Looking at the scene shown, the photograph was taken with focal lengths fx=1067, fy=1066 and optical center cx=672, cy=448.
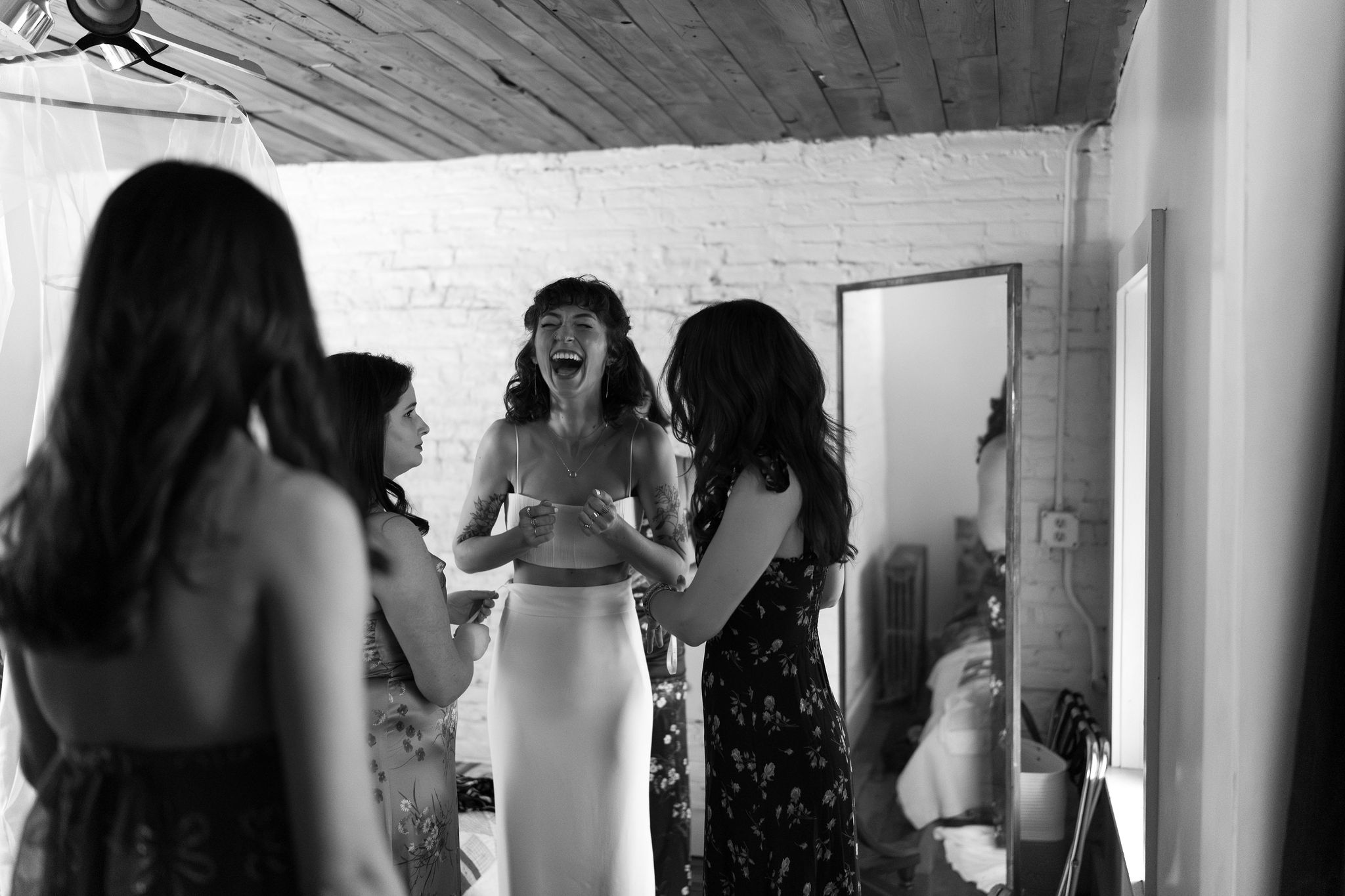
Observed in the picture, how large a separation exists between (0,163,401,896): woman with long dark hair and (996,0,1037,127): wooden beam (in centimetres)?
214

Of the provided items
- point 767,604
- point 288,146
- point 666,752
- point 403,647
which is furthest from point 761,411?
point 288,146

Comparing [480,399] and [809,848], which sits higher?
[480,399]

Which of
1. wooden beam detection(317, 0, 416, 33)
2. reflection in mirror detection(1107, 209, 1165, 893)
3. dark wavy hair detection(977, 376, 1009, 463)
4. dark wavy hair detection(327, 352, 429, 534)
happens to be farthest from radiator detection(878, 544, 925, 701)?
wooden beam detection(317, 0, 416, 33)

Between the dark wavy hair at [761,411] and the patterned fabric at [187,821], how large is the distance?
1.17 m

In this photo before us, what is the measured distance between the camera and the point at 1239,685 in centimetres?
145

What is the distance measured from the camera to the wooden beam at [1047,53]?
254cm

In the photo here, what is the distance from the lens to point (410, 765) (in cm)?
196

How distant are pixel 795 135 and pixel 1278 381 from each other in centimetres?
270

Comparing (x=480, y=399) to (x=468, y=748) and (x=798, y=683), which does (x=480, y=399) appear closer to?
(x=468, y=748)

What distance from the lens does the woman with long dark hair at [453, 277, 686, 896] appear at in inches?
97.4

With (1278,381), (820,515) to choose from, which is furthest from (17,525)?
(1278,381)

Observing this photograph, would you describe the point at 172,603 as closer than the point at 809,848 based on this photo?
Yes

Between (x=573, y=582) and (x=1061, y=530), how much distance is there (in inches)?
73.3

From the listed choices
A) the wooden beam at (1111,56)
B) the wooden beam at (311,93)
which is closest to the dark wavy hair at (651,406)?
the wooden beam at (311,93)
